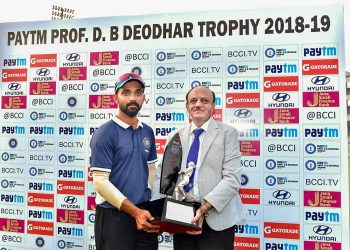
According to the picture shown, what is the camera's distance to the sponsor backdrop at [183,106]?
3055 millimetres

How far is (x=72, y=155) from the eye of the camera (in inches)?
139

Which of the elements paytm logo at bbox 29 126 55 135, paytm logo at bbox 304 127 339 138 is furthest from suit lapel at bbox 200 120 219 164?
paytm logo at bbox 29 126 55 135

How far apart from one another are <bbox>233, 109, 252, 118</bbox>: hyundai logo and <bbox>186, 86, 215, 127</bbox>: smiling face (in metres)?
1.01

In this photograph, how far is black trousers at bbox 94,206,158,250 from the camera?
6.79ft

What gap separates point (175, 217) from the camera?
1.90 meters

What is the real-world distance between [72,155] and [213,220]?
6.33 feet

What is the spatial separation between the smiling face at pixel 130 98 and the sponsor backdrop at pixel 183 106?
1.18 m

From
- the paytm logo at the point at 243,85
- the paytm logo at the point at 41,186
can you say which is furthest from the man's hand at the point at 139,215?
the paytm logo at the point at 41,186

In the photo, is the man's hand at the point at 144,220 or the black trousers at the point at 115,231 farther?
the black trousers at the point at 115,231

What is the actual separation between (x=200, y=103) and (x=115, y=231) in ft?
3.03

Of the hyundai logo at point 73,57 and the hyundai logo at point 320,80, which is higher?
the hyundai logo at point 73,57

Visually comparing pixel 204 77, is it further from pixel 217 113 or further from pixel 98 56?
pixel 98 56

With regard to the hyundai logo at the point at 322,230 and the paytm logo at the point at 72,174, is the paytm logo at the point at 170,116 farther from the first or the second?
the hyundai logo at the point at 322,230

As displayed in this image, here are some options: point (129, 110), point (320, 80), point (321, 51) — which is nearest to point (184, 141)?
point (129, 110)
